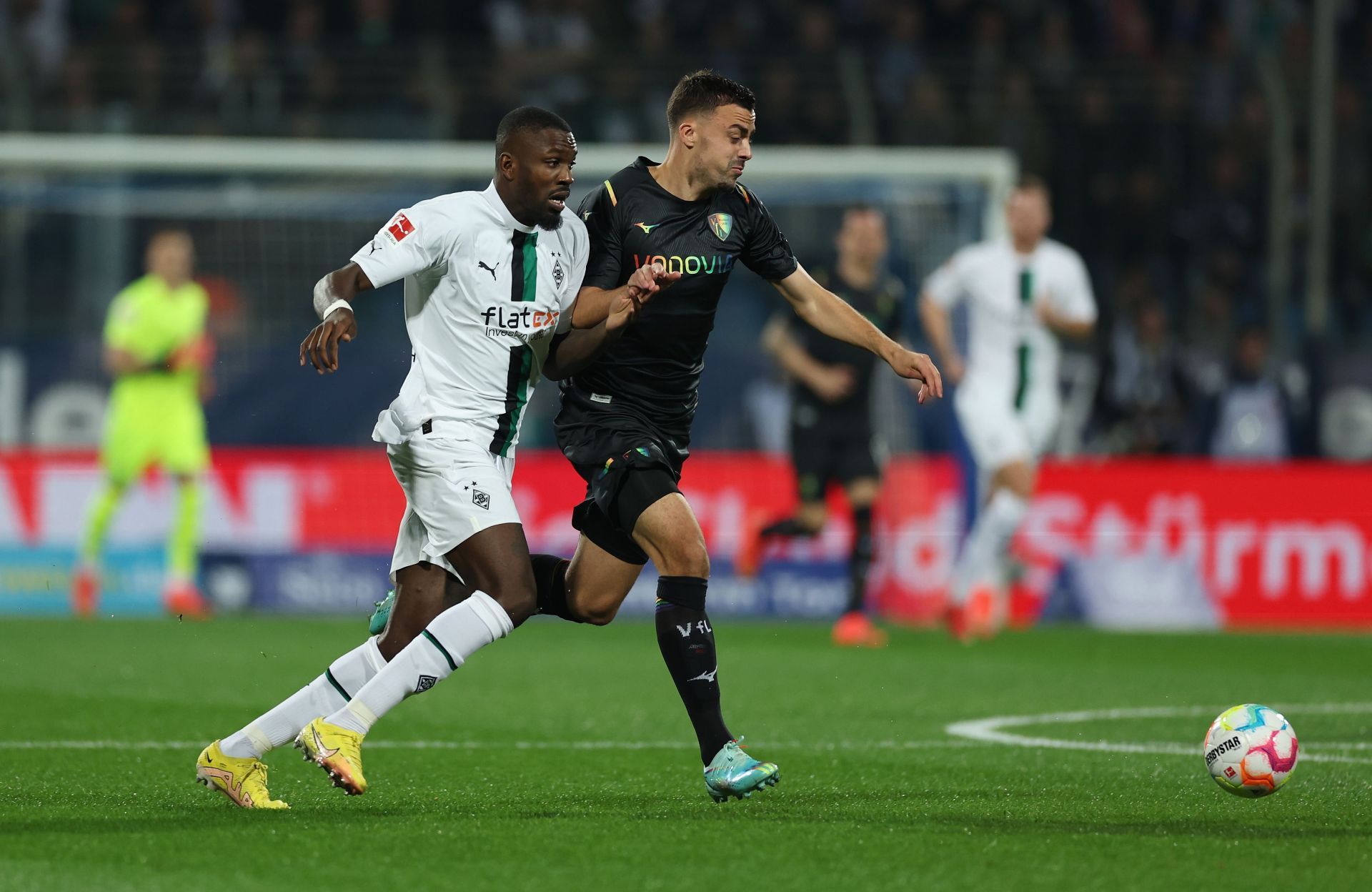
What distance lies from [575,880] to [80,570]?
1000 centimetres

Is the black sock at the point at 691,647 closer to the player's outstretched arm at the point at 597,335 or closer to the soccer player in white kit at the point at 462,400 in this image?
the soccer player in white kit at the point at 462,400

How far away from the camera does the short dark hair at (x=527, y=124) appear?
5809 millimetres

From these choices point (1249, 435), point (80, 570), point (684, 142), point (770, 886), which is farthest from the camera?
point (1249, 435)

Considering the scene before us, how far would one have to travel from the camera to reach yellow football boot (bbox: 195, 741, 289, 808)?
5516 millimetres

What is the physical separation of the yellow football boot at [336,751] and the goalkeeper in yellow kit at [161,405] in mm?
8115

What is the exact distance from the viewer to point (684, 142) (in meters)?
6.18

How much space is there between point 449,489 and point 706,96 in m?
1.42

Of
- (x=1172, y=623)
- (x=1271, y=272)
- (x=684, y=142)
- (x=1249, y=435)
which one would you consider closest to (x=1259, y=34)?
(x=1271, y=272)

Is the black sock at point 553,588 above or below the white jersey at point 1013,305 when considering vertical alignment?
below

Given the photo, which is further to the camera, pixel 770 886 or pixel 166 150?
pixel 166 150

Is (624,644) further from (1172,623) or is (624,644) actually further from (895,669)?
(1172,623)

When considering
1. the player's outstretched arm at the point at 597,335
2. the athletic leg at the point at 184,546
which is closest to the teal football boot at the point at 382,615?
the player's outstretched arm at the point at 597,335

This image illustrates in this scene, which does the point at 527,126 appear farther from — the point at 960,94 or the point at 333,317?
the point at 960,94

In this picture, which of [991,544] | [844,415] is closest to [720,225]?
[844,415]
